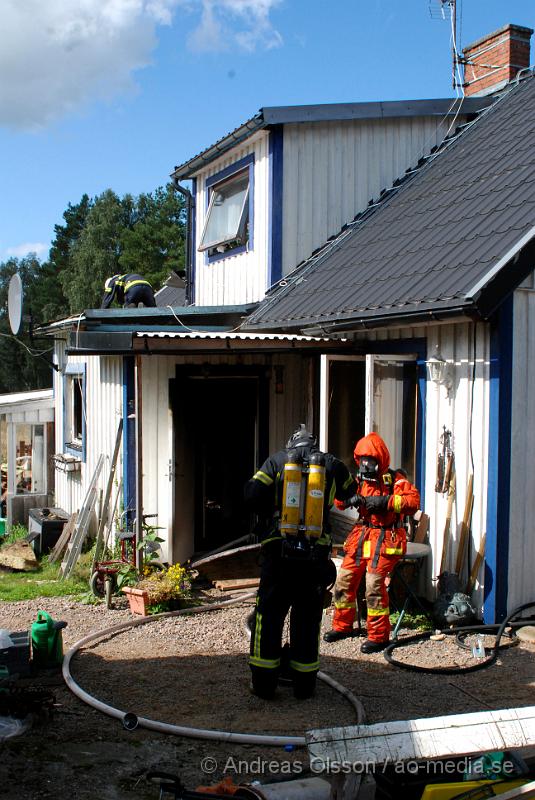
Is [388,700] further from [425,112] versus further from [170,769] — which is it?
[425,112]

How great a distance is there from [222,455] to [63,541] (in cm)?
265

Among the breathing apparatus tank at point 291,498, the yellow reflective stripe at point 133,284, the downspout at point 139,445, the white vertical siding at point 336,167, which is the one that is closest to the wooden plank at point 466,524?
the breathing apparatus tank at point 291,498

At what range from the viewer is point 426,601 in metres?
7.36

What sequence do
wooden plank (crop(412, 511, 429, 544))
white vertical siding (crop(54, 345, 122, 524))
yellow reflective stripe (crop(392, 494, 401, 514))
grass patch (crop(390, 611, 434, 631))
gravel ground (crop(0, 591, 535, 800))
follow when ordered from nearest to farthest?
gravel ground (crop(0, 591, 535, 800)), yellow reflective stripe (crop(392, 494, 401, 514)), grass patch (crop(390, 611, 434, 631)), wooden plank (crop(412, 511, 429, 544)), white vertical siding (crop(54, 345, 122, 524))

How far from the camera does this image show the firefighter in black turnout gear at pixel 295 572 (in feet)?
17.7

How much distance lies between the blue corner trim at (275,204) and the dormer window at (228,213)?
60 cm

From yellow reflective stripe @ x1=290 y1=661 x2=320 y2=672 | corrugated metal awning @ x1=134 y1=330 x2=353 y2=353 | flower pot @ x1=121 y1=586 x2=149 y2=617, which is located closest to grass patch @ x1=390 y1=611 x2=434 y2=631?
yellow reflective stripe @ x1=290 y1=661 x2=320 y2=672

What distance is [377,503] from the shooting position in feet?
21.2

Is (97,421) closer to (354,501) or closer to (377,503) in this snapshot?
(377,503)

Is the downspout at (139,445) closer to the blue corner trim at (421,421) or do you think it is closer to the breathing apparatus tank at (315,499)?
the blue corner trim at (421,421)

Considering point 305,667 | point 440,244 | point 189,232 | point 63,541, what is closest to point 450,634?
point 305,667

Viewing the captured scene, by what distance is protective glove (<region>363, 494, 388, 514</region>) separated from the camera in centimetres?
647

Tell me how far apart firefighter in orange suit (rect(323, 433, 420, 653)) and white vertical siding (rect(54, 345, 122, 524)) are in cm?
464

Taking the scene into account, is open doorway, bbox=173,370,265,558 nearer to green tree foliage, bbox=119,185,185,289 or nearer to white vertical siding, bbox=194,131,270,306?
white vertical siding, bbox=194,131,270,306
